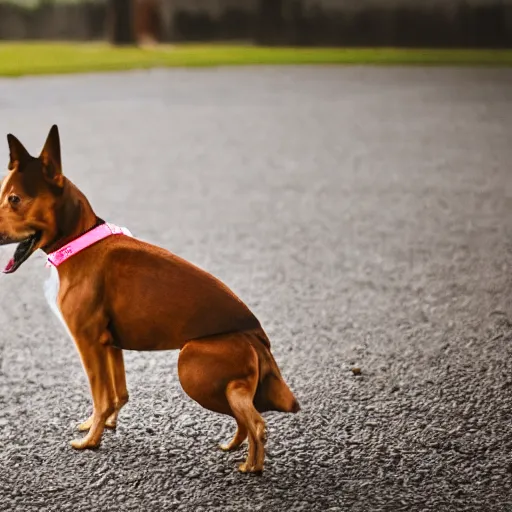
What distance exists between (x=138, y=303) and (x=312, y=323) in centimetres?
163

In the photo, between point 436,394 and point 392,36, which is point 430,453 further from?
point 392,36

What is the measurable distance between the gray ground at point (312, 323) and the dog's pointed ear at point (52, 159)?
787mm

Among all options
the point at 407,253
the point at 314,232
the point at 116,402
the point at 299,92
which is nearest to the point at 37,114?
the point at 299,92

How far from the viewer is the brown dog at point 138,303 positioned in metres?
2.18

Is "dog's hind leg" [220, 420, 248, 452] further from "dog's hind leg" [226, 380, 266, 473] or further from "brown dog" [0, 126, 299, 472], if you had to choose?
"dog's hind leg" [226, 380, 266, 473]

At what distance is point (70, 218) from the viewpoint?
225 cm

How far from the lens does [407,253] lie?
4895 millimetres

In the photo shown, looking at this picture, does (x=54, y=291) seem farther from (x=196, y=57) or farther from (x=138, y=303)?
(x=196, y=57)

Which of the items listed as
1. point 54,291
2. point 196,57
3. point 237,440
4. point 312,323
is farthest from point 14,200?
point 196,57

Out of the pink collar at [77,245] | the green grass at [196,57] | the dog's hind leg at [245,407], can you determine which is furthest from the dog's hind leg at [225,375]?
the green grass at [196,57]

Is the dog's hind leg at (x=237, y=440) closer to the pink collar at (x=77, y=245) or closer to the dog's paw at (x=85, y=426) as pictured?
the dog's paw at (x=85, y=426)

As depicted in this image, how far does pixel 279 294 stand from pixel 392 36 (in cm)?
2145

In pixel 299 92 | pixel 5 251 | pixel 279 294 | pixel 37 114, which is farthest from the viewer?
pixel 299 92

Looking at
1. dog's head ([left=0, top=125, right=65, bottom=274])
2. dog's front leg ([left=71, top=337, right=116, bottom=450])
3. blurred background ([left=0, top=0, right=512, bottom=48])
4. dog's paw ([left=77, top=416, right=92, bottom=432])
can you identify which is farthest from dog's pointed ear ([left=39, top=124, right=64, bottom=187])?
blurred background ([left=0, top=0, right=512, bottom=48])
